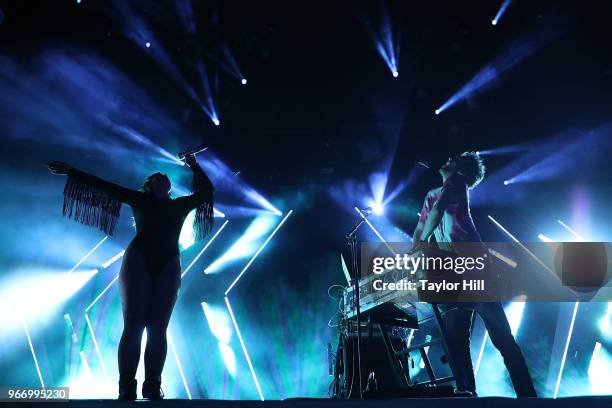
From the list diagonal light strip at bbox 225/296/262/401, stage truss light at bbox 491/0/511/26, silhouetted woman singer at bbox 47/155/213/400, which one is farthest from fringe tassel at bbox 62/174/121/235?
diagonal light strip at bbox 225/296/262/401

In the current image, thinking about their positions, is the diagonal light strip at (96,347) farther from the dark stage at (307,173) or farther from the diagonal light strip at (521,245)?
the diagonal light strip at (521,245)

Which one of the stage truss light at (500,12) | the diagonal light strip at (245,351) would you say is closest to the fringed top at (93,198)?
the stage truss light at (500,12)

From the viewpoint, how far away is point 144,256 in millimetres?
3178

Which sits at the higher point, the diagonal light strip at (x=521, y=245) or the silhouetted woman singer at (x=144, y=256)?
the diagonal light strip at (x=521, y=245)

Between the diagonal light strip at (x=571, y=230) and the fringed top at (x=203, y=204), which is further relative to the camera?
the diagonal light strip at (x=571, y=230)

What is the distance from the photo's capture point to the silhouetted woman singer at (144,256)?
3020 millimetres

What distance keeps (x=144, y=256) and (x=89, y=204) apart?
2.19 feet

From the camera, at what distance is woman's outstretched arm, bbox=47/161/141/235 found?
3.33 m

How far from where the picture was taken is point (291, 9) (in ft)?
21.9

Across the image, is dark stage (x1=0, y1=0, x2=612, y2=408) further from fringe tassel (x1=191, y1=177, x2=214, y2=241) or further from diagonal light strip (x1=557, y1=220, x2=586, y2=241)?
fringe tassel (x1=191, y1=177, x2=214, y2=241)

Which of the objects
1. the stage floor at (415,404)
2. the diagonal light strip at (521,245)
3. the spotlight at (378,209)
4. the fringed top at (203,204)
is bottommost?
the stage floor at (415,404)

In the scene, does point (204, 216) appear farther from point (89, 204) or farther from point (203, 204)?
point (89, 204)

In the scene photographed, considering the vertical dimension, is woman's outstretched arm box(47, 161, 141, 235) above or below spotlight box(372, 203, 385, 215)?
below

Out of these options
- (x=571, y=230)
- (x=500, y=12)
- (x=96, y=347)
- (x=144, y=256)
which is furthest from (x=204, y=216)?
(x=571, y=230)
